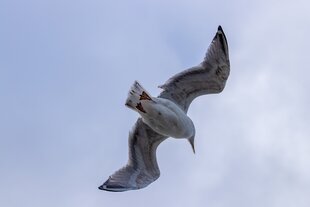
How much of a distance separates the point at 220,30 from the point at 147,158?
539 cm

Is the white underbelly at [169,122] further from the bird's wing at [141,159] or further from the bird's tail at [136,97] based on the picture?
the bird's wing at [141,159]

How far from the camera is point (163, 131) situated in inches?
1549

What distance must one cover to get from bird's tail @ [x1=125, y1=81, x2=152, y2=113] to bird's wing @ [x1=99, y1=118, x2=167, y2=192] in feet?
6.67

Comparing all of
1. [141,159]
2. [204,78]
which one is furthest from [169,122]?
[141,159]

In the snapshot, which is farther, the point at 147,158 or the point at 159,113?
the point at 147,158

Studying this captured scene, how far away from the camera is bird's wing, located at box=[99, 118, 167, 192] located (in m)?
40.7

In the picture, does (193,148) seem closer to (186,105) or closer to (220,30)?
(186,105)

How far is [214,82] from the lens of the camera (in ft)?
131

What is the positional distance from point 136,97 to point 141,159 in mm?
3214

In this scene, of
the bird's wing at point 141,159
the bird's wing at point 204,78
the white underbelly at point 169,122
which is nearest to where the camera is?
the white underbelly at point 169,122

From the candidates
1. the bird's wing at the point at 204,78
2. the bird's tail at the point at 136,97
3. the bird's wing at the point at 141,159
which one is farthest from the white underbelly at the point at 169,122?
the bird's wing at the point at 141,159

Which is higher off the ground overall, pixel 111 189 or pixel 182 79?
pixel 182 79

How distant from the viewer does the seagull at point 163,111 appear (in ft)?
127

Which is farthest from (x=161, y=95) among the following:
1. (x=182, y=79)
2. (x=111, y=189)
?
(x=111, y=189)
